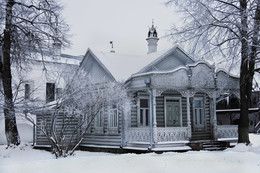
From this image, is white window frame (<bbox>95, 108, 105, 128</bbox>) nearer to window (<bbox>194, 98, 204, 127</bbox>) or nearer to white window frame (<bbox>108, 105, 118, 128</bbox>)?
white window frame (<bbox>108, 105, 118, 128</bbox>)

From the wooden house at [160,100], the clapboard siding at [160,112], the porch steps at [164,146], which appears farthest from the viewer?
the clapboard siding at [160,112]

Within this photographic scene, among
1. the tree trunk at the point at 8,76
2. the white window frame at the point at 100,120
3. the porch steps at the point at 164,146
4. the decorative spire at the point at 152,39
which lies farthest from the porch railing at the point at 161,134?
the decorative spire at the point at 152,39

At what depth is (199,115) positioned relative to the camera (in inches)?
872

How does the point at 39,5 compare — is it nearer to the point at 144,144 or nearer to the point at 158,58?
the point at 158,58

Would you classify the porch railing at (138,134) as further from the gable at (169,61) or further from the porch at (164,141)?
the gable at (169,61)

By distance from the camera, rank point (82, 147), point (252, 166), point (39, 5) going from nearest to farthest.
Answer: point (252, 166) → point (39, 5) → point (82, 147)

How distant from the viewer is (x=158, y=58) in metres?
20.9

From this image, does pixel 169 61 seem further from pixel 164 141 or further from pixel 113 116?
pixel 164 141

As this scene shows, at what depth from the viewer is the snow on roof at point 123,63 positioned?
20442 mm

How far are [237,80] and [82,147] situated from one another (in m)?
10.7

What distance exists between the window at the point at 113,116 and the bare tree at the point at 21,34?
4.83 metres

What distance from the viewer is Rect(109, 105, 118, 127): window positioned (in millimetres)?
20656

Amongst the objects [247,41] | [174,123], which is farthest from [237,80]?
[247,41]

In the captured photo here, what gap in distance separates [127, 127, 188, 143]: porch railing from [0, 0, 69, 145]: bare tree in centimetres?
628
